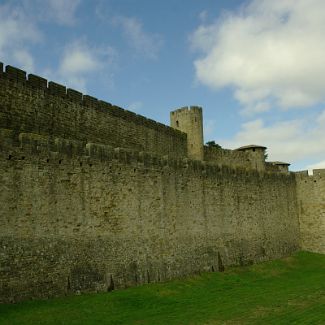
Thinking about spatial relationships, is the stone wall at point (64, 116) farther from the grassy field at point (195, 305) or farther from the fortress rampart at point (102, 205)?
the grassy field at point (195, 305)

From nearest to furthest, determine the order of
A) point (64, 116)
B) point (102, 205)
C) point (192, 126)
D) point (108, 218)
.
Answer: point (102, 205) → point (108, 218) → point (64, 116) → point (192, 126)

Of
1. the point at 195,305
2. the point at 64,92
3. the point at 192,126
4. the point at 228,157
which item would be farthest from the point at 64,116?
the point at 228,157

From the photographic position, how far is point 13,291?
12.8 m

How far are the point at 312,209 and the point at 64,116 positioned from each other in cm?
1886

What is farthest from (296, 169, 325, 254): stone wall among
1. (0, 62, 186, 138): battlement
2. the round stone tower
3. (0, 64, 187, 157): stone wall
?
(0, 62, 186, 138): battlement

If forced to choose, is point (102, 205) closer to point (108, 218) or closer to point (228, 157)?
point (108, 218)

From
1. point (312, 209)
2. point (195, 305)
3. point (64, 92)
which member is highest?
point (64, 92)

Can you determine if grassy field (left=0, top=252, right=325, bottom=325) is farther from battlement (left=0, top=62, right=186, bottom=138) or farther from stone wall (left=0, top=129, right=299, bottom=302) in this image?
battlement (left=0, top=62, right=186, bottom=138)

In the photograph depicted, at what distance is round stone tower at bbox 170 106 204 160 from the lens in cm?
3212

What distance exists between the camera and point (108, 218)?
16516 millimetres

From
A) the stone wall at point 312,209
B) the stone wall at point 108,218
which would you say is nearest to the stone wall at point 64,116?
the stone wall at point 108,218

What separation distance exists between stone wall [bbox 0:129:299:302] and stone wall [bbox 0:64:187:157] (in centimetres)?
180

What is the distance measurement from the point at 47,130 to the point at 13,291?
7532 millimetres

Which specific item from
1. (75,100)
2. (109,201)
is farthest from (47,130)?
(109,201)
